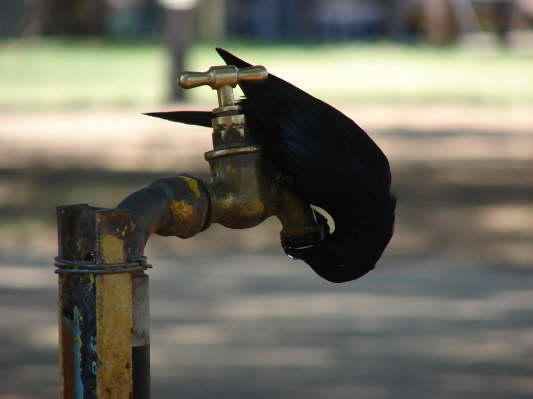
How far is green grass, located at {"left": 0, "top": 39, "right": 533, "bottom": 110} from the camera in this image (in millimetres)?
17234

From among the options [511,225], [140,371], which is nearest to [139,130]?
[511,225]

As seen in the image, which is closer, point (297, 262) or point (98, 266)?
point (98, 266)

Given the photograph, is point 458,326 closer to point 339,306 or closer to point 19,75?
point 339,306

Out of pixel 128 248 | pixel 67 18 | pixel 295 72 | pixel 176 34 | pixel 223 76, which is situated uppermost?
pixel 67 18

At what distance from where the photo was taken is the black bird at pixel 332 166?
1.86m

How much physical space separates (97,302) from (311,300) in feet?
13.8

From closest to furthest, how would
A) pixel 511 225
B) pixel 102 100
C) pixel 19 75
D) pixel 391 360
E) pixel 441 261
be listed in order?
pixel 391 360
pixel 441 261
pixel 511 225
pixel 102 100
pixel 19 75

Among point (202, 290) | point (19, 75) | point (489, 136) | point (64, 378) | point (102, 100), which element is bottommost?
point (64, 378)

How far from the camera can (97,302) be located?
173 centimetres

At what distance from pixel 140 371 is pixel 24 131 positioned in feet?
39.3

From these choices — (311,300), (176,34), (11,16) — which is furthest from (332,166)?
(11,16)

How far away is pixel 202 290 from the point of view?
6148mm

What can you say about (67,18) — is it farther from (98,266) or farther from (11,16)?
(98,266)

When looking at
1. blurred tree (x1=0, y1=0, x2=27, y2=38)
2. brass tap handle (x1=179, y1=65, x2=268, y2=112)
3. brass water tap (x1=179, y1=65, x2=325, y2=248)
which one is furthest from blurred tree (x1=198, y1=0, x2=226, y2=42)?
brass tap handle (x1=179, y1=65, x2=268, y2=112)
